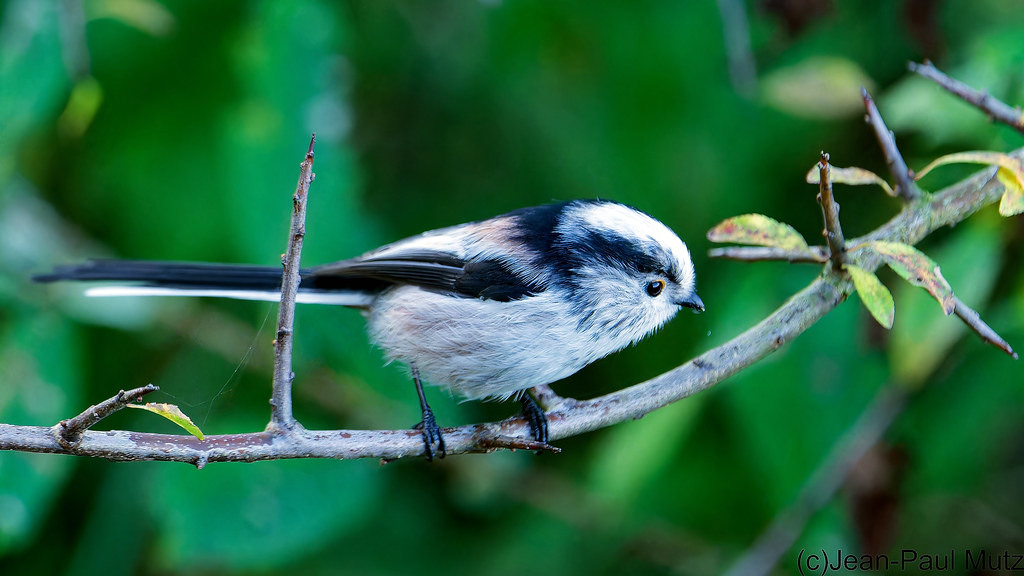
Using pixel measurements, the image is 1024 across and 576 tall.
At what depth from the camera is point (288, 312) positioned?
1.49m

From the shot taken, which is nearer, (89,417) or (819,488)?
(89,417)

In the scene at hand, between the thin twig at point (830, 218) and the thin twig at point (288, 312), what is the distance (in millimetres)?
900

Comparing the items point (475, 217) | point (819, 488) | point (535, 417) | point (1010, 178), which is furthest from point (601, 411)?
point (475, 217)

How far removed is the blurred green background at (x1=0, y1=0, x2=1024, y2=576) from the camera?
2.40 metres

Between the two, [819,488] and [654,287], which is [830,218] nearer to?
[654,287]

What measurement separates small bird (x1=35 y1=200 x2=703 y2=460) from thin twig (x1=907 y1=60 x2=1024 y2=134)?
27.3 inches

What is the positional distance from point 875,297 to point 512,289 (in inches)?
36.7

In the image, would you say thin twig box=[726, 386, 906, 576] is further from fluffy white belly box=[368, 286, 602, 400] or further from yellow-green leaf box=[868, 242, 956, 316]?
yellow-green leaf box=[868, 242, 956, 316]

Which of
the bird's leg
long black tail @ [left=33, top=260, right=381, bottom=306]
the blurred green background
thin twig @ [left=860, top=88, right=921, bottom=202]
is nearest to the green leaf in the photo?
the blurred green background

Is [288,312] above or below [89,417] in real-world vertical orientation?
above

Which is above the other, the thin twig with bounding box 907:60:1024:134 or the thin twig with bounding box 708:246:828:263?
the thin twig with bounding box 907:60:1024:134

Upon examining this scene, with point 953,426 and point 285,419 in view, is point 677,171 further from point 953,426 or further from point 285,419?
point 285,419

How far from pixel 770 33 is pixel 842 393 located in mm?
1259

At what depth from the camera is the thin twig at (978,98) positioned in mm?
1707
